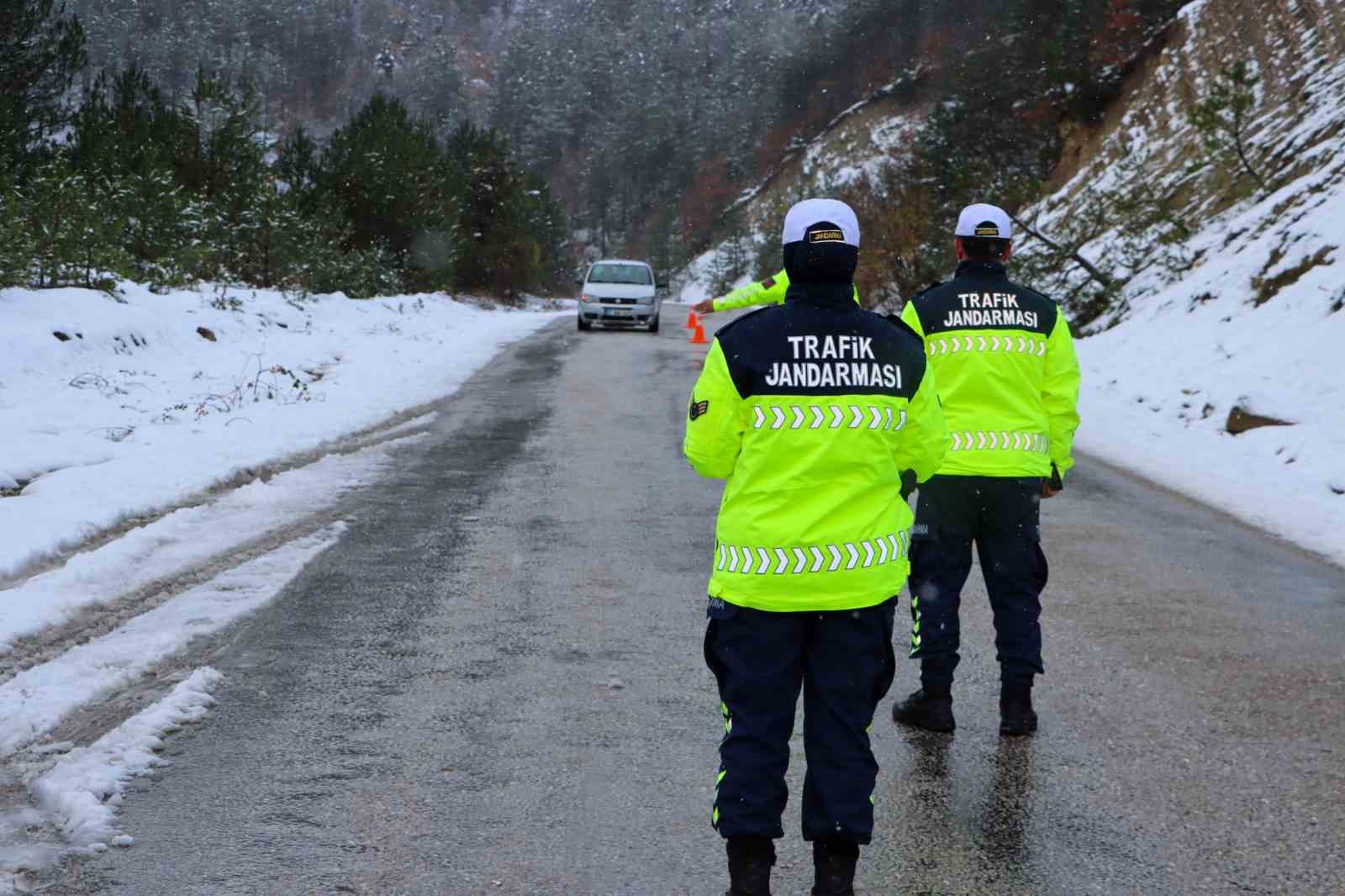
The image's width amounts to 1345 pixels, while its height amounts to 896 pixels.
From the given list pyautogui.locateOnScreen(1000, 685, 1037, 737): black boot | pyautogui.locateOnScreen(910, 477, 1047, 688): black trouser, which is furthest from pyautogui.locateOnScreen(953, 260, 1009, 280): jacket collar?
pyautogui.locateOnScreen(1000, 685, 1037, 737): black boot

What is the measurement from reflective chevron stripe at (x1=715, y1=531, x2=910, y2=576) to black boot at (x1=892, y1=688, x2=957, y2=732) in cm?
178

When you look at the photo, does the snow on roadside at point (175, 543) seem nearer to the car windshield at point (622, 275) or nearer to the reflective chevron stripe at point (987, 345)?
the reflective chevron stripe at point (987, 345)

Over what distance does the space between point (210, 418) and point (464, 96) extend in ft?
569

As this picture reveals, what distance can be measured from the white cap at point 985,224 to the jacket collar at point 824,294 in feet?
6.09

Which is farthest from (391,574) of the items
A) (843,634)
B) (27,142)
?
(27,142)

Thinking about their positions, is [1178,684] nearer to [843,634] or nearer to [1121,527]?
[843,634]

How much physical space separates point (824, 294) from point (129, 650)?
3638 mm

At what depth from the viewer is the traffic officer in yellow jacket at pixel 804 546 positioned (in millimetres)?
3342

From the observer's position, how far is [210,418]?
12742 millimetres

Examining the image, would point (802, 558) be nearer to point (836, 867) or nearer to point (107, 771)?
point (836, 867)

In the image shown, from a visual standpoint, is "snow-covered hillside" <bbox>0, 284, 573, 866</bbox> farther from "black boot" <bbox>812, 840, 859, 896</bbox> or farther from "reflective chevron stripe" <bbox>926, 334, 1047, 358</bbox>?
"reflective chevron stripe" <bbox>926, 334, 1047, 358</bbox>

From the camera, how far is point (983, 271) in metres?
5.14

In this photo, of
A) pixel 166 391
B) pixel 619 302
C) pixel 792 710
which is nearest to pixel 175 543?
pixel 792 710

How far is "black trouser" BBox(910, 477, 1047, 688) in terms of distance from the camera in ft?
16.5
